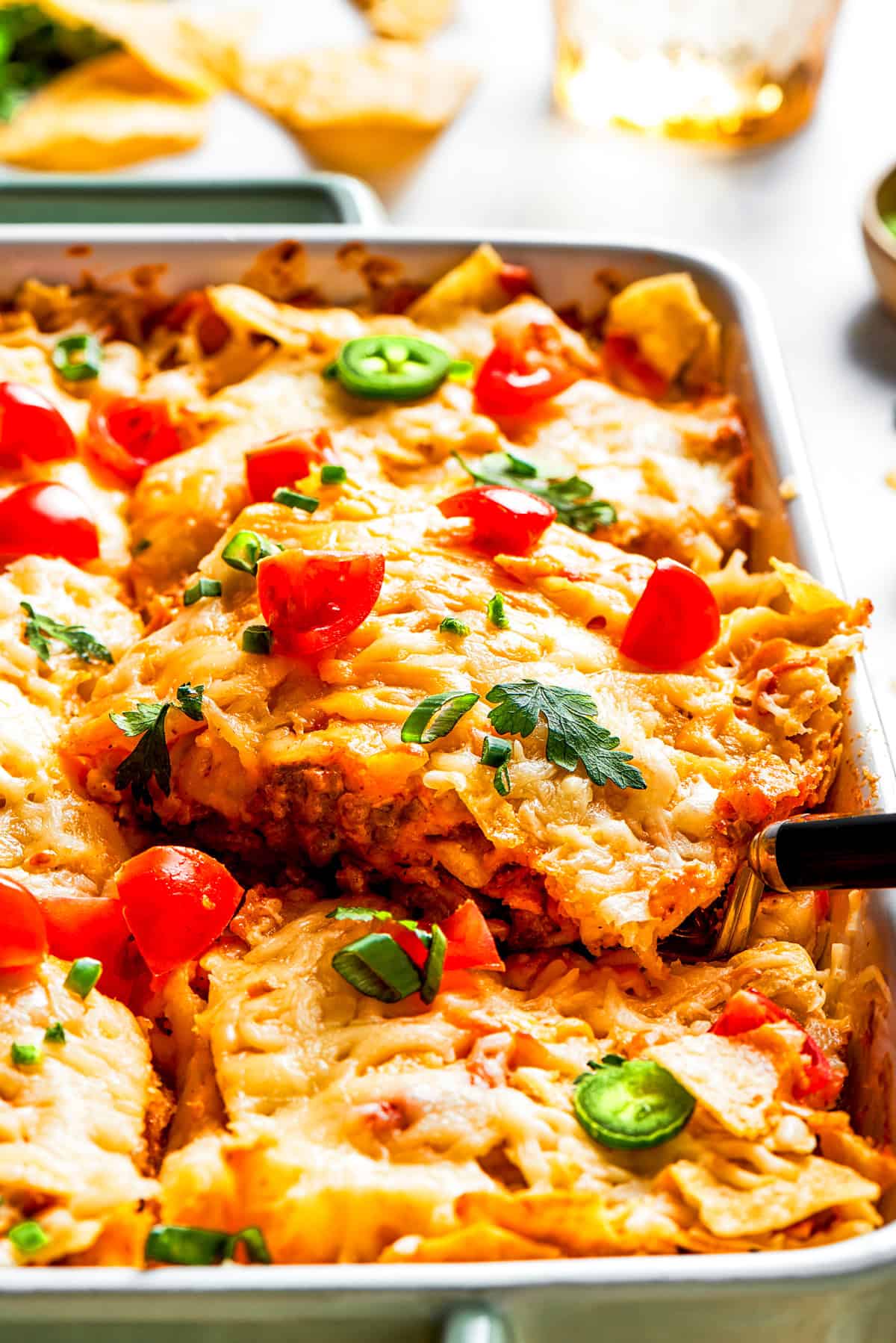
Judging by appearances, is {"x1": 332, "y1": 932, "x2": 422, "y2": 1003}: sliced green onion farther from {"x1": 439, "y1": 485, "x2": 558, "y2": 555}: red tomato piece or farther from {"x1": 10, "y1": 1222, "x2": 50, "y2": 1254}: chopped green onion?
{"x1": 439, "y1": 485, "x2": 558, "y2": 555}: red tomato piece

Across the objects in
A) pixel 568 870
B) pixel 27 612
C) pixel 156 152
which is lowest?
pixel 156 152

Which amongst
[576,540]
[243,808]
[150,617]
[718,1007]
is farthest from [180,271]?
[718,1007]

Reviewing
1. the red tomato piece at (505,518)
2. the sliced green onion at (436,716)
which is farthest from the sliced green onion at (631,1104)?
the red tomato piece at (505,518)

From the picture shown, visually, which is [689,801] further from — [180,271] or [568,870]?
[180,271]

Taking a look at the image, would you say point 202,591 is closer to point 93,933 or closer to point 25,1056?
point 93,933

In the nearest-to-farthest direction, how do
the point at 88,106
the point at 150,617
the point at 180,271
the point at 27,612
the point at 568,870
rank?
the point at 568,870, the point at 27,612, the point at 150,617, the point at 180,271, the point at 88,106

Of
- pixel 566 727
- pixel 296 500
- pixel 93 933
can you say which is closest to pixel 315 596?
pixel 296 500

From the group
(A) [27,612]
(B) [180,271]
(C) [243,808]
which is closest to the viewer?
(C) [243,808]
